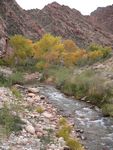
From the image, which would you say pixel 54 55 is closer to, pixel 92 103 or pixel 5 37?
pixel 5 37

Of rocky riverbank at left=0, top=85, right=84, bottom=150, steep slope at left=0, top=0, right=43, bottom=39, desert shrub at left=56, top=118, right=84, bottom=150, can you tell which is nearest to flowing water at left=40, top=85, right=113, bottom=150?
desert shrub at left=56, top=118, right=84, bottom=150

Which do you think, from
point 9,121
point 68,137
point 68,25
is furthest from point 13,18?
point 9,121

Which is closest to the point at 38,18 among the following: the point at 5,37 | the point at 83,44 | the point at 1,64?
the point at 83,44

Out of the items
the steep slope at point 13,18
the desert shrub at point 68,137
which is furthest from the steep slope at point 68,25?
the desert shrub at point 68,137

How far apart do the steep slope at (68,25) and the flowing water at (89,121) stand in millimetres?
98522

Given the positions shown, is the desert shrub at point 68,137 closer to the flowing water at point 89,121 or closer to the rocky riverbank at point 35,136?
the rocky riverbank at point 35,136

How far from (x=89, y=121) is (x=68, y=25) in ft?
386

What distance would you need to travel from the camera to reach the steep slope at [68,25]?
429ft

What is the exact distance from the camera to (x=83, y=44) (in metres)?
127

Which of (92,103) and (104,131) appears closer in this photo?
(104,131)

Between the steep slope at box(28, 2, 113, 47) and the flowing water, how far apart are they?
98.5m

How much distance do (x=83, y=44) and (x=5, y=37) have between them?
59503mm

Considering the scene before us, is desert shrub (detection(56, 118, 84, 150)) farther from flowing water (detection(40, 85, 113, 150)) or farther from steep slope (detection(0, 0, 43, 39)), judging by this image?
steep slope (detection(0, 0, 43, 39))

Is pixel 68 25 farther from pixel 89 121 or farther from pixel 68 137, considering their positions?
pixel 68 137
